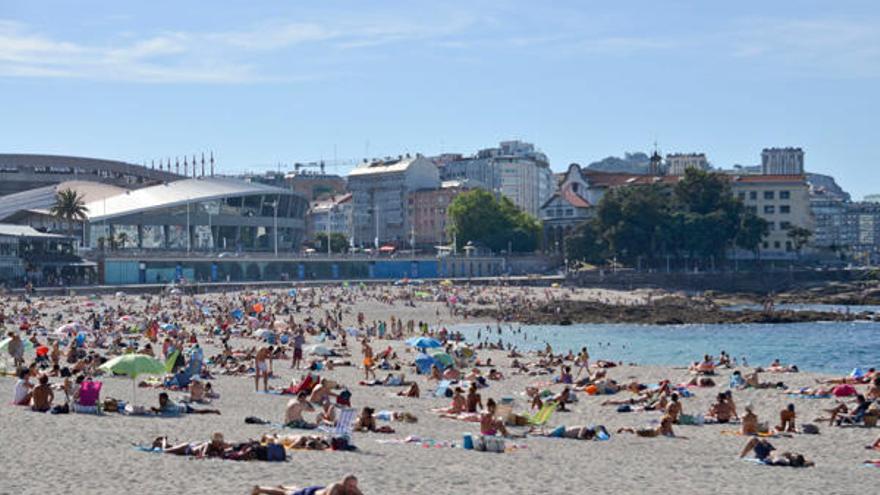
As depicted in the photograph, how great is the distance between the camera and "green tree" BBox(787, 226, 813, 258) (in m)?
95.9

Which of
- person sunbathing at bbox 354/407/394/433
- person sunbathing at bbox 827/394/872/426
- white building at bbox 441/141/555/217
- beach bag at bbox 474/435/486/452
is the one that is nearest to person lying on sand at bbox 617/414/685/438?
person sunbathing at bbox 827/394/872/426

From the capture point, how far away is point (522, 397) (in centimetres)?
2503

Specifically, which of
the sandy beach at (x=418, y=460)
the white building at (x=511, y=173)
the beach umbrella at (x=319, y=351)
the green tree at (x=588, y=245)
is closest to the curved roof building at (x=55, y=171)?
the white building at (x=511, y=173)

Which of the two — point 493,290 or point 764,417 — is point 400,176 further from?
point 764,417

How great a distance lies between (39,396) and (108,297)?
45806 mm

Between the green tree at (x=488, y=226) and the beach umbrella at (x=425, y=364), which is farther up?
the green tree at (x=488, y=226)

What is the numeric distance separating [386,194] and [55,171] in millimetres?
34922

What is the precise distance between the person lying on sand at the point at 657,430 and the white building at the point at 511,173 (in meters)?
115

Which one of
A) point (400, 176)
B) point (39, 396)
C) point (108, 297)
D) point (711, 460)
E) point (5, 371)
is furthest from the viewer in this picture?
point (400, 176)

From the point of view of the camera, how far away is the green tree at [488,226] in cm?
10125

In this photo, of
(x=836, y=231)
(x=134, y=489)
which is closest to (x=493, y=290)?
(x=134, y=489)

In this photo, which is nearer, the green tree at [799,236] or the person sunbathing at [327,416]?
the person sunbathing at [327,416]

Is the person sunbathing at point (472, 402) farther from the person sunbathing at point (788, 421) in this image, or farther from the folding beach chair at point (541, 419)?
the person sunbathing at point (788, 421)

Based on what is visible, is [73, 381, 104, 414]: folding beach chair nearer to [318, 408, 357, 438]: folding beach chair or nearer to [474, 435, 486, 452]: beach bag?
[318, 408, 357, 438]: folding beach chair
